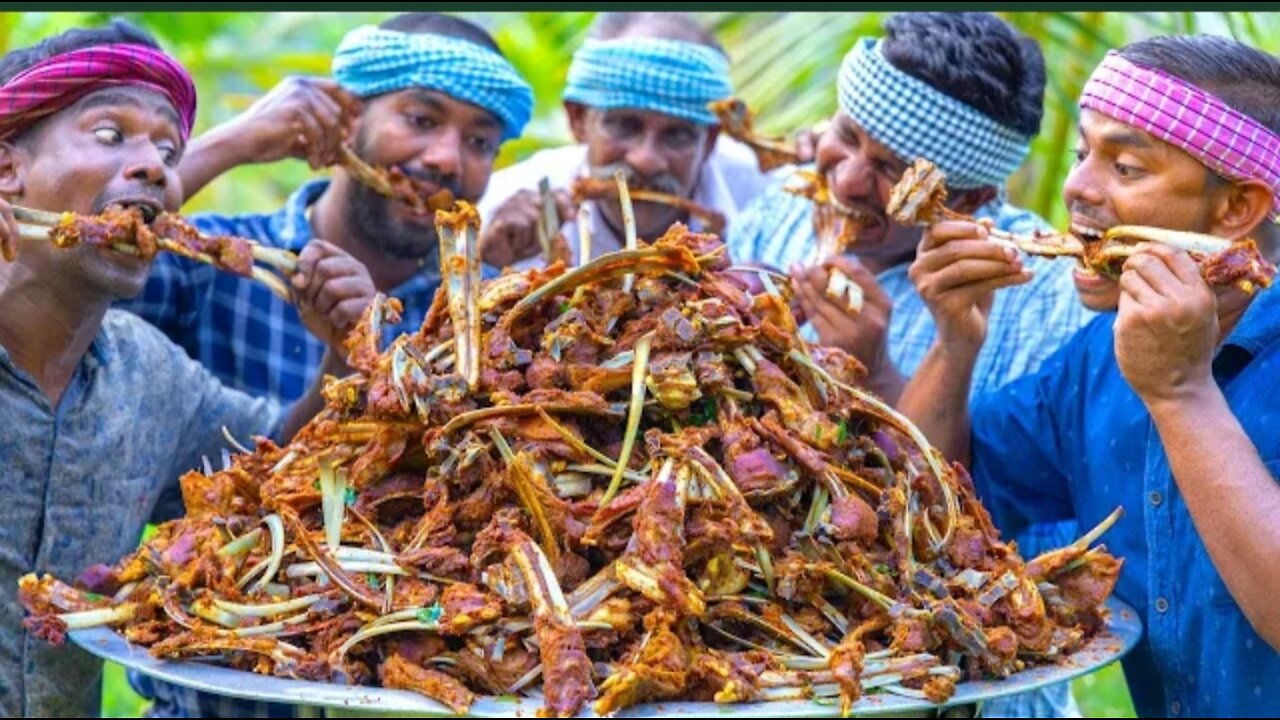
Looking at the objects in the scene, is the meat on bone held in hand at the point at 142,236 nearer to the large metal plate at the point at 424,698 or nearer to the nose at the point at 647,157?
the large metal plate at the point at 424,698

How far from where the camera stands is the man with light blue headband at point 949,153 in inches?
160

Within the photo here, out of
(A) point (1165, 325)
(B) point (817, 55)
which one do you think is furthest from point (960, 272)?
(B) point (817, 55)

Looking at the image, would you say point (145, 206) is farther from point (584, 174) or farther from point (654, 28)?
point (654, 28)

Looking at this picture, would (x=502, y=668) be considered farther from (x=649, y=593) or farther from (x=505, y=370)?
(x=505, y=370)

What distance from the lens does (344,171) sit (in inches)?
181

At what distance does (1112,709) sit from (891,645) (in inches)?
156

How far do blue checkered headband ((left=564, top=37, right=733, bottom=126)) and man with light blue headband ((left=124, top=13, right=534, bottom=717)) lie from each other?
0.33 m

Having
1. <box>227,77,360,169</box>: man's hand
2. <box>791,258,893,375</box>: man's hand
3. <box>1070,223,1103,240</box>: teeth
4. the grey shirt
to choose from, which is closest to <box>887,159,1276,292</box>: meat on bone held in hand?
<box>1070,223,1103,240</box>: teeth

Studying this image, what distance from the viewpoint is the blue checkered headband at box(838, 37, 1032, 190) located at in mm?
4043

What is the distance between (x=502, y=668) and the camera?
2.38m

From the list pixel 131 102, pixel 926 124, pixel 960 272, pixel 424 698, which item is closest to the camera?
pixel 424 698

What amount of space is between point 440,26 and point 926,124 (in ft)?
4.72

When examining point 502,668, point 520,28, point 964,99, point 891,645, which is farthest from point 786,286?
point 520,28

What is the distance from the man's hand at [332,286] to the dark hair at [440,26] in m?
1.22
